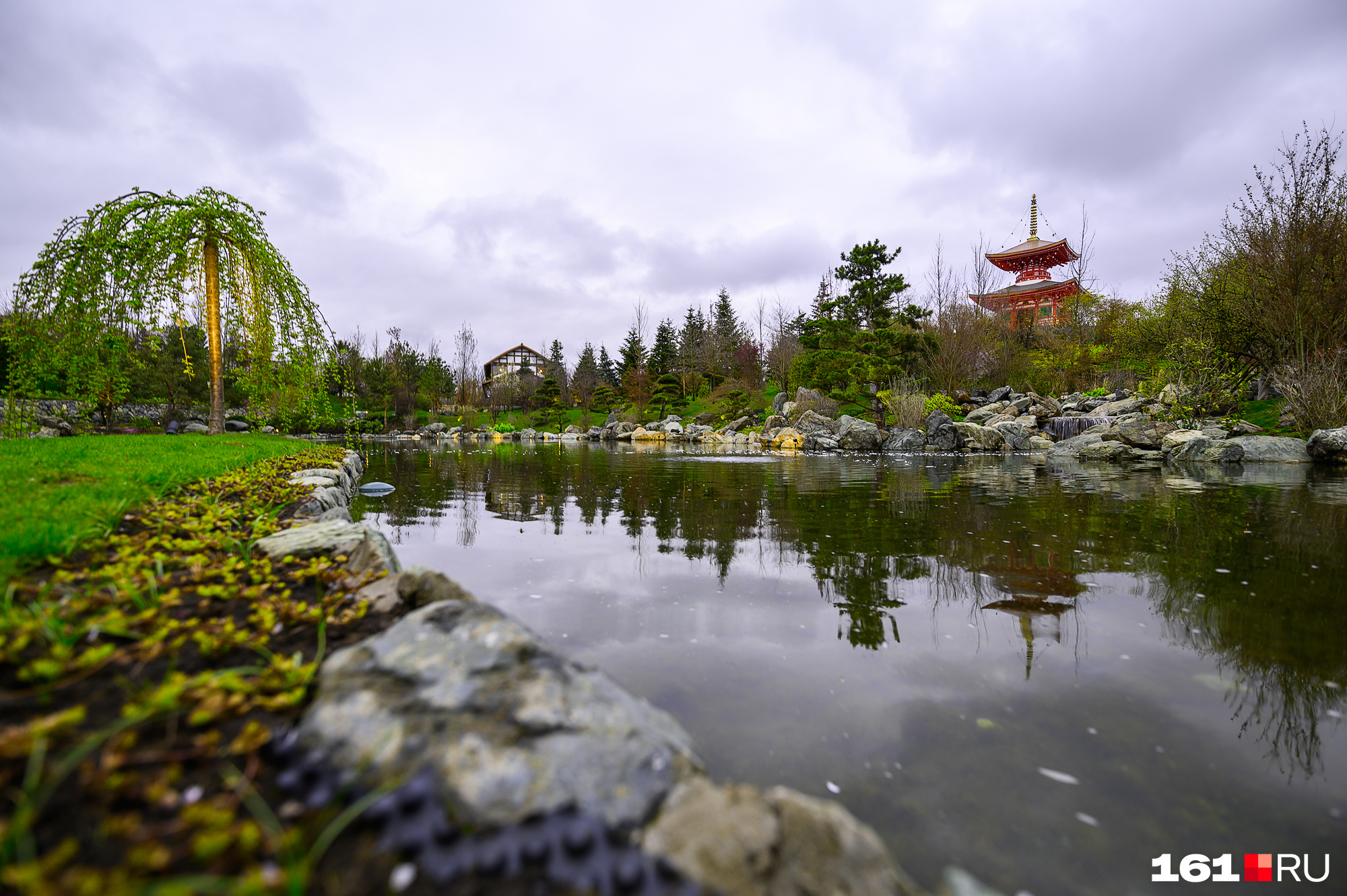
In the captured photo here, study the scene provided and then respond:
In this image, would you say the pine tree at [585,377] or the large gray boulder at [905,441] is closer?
the large gray boulder at [905,441]

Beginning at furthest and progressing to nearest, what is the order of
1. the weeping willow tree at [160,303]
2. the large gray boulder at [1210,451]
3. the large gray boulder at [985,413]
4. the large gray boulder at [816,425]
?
the large gray boulder at [816,425] → the large gray boulder at [985,413] → the large gray boulder at [1210,451] → the weeping willow tree at [160,303]

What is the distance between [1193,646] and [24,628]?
16.7ft

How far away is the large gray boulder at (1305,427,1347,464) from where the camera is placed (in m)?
11.0

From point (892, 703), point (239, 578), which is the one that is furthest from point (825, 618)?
point (239, 578)

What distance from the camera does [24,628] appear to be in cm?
182

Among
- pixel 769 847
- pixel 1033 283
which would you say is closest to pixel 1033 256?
pixel 1033 283

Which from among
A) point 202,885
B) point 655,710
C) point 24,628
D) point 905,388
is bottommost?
point 655,710

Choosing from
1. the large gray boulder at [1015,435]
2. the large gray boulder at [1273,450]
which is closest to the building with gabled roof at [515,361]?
the large gray boulder at [1015,435]

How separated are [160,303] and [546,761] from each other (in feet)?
33.5

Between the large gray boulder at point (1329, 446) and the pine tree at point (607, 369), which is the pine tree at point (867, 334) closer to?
the large gray boulder at point (1329, 446)

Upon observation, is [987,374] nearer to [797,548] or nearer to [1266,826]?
[797,548]

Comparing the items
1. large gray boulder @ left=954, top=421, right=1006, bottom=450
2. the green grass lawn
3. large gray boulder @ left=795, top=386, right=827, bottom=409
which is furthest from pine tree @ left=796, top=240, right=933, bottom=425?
the green grass lawn

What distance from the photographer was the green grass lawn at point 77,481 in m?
2.72

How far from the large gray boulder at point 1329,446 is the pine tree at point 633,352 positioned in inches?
1475
